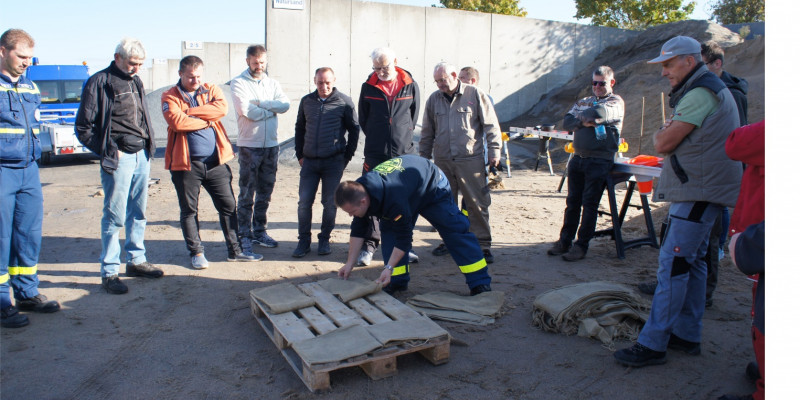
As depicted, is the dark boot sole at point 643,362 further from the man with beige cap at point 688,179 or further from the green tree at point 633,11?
the green tree at point 633,11

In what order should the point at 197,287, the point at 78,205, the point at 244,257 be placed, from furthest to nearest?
the point at 78,205, the point at 244,257, the point at 197,287

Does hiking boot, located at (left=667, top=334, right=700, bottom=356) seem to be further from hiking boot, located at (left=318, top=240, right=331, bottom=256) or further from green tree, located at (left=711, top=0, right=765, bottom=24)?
green tree, located at (left=711, top=0, right=765, bottom=24)

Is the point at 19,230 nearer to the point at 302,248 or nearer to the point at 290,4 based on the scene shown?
the point at 302,248

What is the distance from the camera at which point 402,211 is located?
13.3ft

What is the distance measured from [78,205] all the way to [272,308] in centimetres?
615

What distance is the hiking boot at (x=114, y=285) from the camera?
4.76 meters

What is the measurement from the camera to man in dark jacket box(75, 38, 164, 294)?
4.58 meters

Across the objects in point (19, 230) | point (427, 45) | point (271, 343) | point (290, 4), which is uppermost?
point (290, 4)

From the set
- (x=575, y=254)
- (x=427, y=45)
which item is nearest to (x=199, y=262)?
(x=575, y=254)

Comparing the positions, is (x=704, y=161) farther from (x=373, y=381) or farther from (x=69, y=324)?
(x=69, y=324)

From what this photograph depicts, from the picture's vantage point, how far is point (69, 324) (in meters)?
4.16

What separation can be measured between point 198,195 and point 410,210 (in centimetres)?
224

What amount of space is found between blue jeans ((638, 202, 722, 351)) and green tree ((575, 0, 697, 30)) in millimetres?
29931

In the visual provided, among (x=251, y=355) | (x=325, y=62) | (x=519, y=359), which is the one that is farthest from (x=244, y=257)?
(x=325, y=62)
